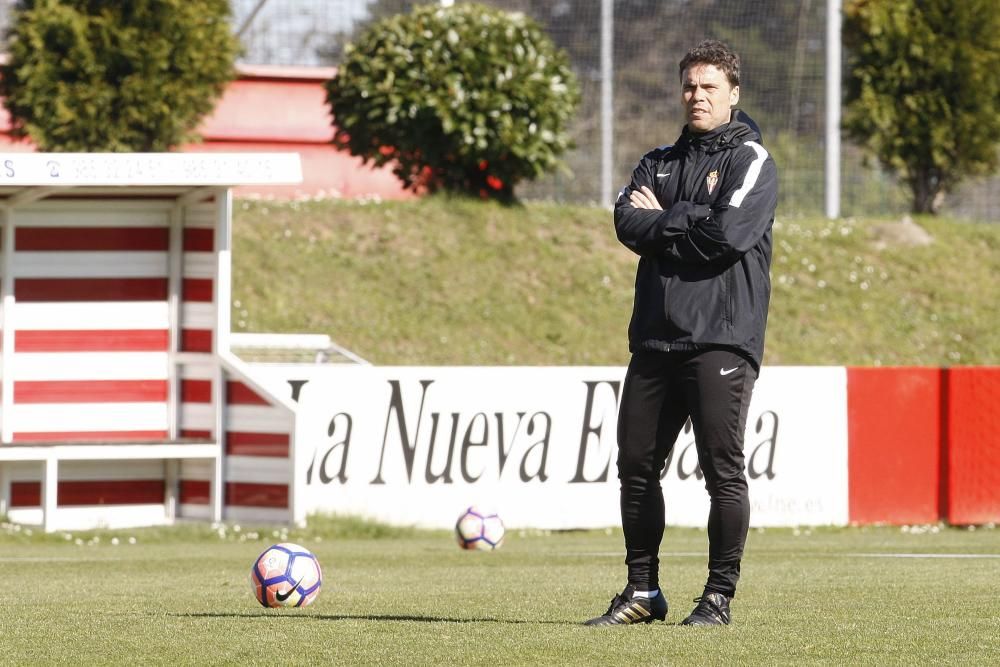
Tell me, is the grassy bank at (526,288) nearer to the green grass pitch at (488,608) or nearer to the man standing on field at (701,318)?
the green grass pitch at (488,608)

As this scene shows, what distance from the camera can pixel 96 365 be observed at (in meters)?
14.8

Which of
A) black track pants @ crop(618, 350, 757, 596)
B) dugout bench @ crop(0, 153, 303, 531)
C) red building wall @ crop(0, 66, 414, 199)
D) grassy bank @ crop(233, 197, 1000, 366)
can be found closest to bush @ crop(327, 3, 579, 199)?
grassy bank @ crop(233, 197, 1000, 366)

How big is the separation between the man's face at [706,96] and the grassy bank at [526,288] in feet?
42.2

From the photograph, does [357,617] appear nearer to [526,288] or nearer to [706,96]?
[706,96]

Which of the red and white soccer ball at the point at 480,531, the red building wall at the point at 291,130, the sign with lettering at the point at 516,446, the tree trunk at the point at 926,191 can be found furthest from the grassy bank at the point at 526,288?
the red and white soccer ball at the point at 480,531

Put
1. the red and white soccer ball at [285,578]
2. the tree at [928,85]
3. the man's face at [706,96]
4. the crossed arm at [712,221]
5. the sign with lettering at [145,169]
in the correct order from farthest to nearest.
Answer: the tree at [928,85] < the sign with lettering at [145,169] < the red and white soccer ball at [285,578] < the man's face at [706,96] < the crossed arm at [712,221]

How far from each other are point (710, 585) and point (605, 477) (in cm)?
826

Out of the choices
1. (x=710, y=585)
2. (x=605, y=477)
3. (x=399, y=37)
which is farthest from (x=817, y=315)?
(x=710, y=585)

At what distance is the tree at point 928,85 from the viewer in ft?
78.8

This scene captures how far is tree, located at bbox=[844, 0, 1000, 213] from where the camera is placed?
78.8 feet

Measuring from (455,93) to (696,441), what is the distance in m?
14.6

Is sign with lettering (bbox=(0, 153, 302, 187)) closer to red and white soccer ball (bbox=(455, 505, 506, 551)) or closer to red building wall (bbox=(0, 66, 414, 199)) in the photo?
red and white soccer ball (bbox=(455, 505, 506, 551))

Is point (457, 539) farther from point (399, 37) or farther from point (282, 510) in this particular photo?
point (399, 37)

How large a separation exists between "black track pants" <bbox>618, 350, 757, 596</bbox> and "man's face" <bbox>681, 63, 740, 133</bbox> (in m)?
0.87
